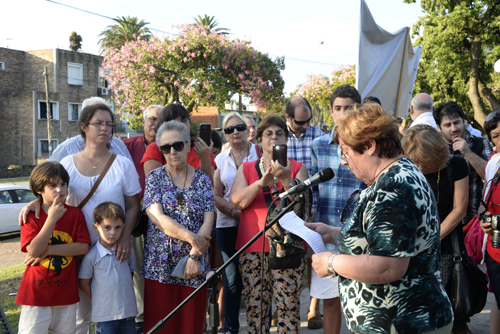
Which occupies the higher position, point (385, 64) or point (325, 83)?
point (325, 83)

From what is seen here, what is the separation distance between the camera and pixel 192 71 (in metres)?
14.5

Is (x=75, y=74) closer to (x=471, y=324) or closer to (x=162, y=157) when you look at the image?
(x=162, y=157)

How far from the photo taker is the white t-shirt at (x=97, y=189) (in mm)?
3428

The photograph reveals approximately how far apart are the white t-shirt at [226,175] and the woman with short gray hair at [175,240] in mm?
798

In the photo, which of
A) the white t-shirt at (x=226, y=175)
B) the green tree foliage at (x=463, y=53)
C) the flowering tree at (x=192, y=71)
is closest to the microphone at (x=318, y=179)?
the white t-shirt at (x=226, y=175)

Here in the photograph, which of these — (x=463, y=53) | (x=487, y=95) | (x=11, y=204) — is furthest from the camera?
(x=463, y=53)

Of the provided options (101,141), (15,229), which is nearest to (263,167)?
(101,141)

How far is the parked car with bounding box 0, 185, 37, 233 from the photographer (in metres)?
11.9

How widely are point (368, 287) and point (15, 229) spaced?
12.9m

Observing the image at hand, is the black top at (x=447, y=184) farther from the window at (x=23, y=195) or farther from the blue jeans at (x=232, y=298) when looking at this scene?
the window at (x=23, y=195)

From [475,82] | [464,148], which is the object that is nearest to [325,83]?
[475,82]

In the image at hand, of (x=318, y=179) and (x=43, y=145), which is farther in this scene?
(x=43, y=145)

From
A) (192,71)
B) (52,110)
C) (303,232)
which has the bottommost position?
(303,232)

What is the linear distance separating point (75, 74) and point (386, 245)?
3619 cm
